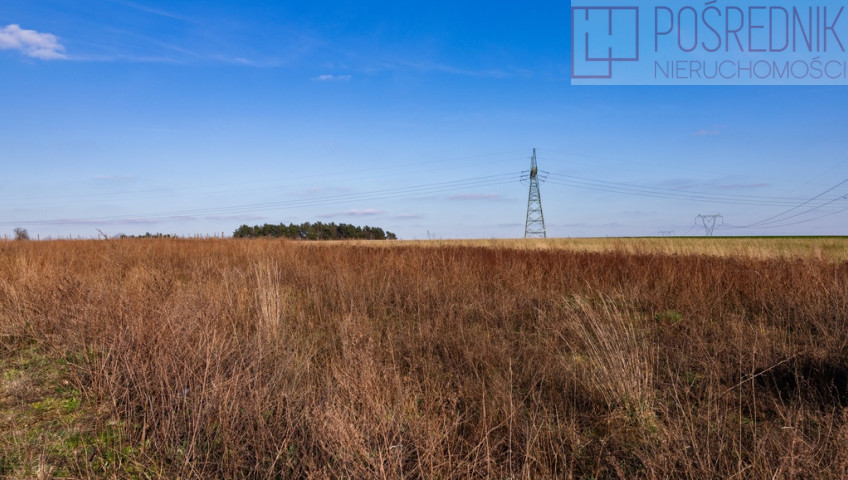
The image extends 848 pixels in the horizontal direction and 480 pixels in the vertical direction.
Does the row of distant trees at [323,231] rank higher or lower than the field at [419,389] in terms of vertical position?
higher

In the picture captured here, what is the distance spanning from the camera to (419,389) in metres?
3.01

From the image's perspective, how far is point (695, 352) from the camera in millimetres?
4320

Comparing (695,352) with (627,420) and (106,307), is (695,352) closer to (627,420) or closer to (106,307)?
(627,420)

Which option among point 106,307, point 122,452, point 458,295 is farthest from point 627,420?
point 106,307

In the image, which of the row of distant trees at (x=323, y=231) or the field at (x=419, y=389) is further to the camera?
the row of distant trees at (x=323, y=231)

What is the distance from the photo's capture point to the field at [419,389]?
2.36 m

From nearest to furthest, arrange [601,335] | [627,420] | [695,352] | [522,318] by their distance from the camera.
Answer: [627,420] < [601,335] < [695,352] < [522,318]

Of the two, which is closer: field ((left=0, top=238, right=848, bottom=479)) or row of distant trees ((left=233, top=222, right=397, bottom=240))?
field ((left=0, top=238, right=848, bottom=479))

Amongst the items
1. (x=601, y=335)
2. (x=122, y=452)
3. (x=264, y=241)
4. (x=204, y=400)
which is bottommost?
(x=122, y=452)

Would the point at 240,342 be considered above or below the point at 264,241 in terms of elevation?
below

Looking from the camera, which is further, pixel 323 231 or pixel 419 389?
pixel 323 231

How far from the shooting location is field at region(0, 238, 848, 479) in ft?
7.73

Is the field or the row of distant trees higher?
the row of distant trees

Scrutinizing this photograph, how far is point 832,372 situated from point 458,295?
450 cm
